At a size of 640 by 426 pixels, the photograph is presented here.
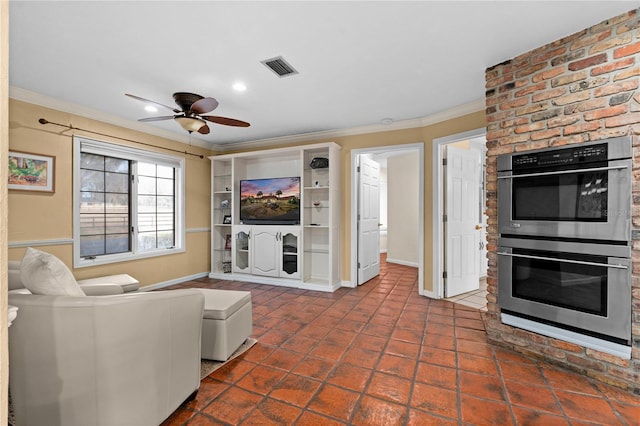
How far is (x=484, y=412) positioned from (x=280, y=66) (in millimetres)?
2930

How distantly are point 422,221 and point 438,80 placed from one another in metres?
1.87

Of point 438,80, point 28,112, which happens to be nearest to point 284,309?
point 438,80

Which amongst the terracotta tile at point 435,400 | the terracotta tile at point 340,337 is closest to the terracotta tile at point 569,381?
the terracotta tile at point 435,400

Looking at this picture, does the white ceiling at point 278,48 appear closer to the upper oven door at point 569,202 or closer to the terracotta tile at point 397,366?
the upper oven door at point 569,202

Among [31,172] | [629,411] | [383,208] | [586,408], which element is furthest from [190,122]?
[383,208]

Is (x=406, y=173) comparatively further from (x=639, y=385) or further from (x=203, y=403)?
(x=203, y=403)

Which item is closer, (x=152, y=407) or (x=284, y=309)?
(x=152, y=407)

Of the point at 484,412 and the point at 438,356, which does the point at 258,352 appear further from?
the point at 484,412

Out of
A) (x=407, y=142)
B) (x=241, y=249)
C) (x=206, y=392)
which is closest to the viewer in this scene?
(x=206, y=392)

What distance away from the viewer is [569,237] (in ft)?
6.88

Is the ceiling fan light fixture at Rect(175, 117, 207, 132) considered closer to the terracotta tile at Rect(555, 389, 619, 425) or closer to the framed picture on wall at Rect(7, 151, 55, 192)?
the framed picture on wall at Rect(7, 151, 55, 192)

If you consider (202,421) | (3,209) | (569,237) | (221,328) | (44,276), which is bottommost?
(202,421)

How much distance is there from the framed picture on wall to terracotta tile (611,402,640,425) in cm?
529

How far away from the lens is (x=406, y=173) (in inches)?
255
